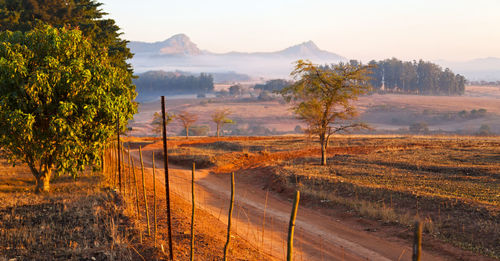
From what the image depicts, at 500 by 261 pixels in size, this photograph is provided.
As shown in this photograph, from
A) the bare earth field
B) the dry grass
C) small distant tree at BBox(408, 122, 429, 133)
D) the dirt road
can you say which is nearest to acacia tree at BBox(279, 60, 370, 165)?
the dirt road

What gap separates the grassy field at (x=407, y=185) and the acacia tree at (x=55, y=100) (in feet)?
33.0

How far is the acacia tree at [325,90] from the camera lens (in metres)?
25.0

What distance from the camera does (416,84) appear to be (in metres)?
155

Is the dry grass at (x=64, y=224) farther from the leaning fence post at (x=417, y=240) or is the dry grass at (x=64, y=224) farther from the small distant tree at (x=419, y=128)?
the small distant tree at (x=419, y=128)

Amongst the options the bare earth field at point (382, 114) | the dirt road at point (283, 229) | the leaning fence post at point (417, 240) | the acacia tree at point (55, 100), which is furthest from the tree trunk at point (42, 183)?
the bare earth field at point (382, 114)

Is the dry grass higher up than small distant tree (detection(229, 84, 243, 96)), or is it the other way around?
small distant tree (detection(229, 84, 243, 96))

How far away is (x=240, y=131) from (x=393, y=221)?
8894 cm

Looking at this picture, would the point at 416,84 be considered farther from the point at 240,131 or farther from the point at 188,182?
the point at 188,182

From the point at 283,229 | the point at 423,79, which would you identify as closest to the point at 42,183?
the point at 283,229

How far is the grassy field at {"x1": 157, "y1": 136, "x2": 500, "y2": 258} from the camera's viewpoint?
12477mm

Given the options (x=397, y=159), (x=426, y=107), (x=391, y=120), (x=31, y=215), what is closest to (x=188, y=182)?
(x=31, y=215)

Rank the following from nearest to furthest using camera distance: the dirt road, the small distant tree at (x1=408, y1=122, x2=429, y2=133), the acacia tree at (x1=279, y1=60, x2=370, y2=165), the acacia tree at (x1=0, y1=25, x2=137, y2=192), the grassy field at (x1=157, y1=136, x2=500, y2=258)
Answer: the dirt road
the grassy field at (x1=157, y1=136, x2=500, y2=258)
the acacia tree at (x1=0, y1=25, x2=137, y2=192)
the acacia tree at (x1=279, y1=60, x2=370, y2=165)
the small distant tree at (x1=408, y1=122, x2=429, y2=133)

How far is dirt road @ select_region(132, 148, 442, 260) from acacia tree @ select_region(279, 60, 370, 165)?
7.11m

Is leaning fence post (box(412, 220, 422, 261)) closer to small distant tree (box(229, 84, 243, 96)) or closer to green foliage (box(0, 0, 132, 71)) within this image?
green foliage (box(0, 0, 132, 71))
